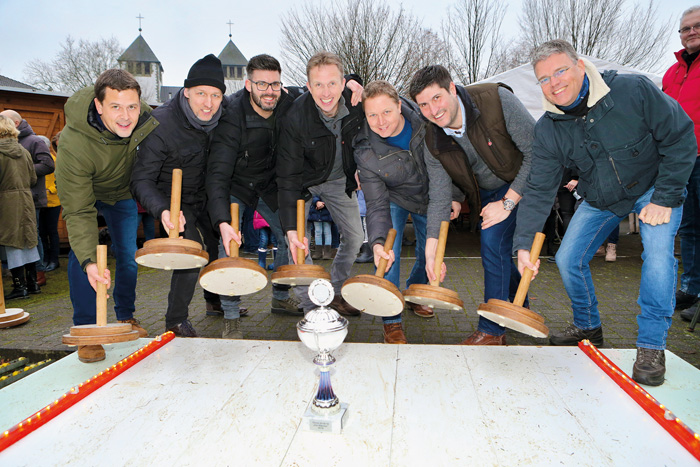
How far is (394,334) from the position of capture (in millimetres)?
3924

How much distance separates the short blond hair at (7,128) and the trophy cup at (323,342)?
6.00 m

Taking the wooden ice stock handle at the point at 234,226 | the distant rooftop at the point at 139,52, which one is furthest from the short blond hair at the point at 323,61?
the distant rooftop at the point at 139,52

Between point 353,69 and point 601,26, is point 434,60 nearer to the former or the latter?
point 353,69

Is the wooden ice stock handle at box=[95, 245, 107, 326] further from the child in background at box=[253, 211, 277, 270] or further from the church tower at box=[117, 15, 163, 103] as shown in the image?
the church tower at box=[117, 15, 163, 103]

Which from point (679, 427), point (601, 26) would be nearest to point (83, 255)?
point (679, 427)

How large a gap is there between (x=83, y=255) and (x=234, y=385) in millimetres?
1530

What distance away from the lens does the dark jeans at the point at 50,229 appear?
751 centimetres

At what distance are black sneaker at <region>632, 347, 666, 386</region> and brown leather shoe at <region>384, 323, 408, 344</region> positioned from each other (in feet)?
5.52

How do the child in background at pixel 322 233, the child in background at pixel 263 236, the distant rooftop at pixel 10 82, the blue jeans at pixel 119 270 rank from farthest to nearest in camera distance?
1. the distant rooftop at pixel 10 82
2. the child in background at pixel 322 233
3. the child in background at pixel 263 236
4. the blue jeans at pixel 119 270

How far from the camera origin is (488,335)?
367cm

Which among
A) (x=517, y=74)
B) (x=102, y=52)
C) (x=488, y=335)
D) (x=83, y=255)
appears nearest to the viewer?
(x=83, y=255)

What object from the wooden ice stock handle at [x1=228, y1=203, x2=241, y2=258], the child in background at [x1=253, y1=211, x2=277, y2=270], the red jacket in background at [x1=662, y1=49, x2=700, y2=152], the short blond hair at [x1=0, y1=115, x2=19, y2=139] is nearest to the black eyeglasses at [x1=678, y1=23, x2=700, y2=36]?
the red jacket in background at [x1=662, y1=49, x2=700, y2=152]

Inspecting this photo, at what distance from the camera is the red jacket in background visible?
4.65 m

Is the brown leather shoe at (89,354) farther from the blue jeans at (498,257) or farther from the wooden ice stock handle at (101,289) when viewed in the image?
the blue jeans at (498,257)
